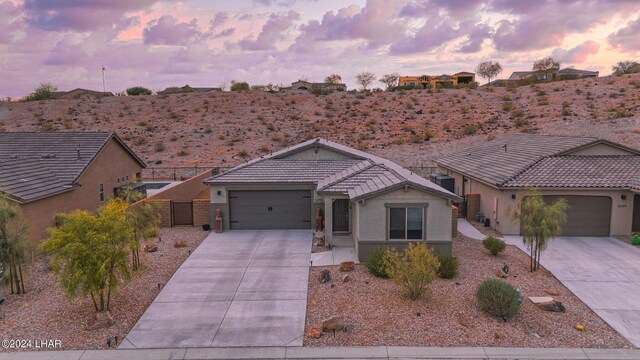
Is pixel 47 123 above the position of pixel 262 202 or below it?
above

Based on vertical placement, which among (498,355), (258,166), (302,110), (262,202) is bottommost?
(498,355)

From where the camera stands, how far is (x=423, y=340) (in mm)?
10633

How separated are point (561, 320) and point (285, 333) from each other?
7258mm

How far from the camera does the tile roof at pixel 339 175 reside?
16597mm

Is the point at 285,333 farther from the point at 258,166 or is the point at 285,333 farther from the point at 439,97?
the point at 439,97

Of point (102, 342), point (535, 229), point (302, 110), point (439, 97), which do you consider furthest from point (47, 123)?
point (535, 229)

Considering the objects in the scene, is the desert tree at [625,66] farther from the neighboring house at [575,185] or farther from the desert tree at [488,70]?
the neighboring house at [575,185]

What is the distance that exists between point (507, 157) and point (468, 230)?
245 inches

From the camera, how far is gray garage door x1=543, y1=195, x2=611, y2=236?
1994cm

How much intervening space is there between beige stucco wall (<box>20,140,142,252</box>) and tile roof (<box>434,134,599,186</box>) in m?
19.8

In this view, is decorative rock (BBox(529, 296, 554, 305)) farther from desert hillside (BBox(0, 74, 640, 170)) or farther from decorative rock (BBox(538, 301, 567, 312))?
desert hillside (BBox(0, 74, 640, 170))

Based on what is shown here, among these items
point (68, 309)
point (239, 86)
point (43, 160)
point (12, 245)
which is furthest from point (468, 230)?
point (239, 86)

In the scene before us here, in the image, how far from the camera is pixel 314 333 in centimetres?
1088

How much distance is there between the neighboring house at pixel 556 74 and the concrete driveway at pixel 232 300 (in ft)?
255
